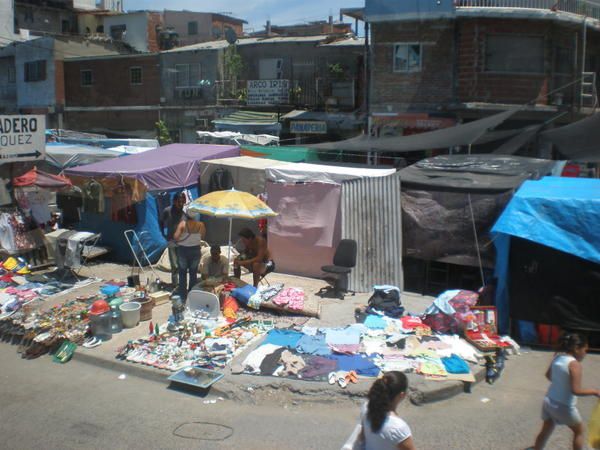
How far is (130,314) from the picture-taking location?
9.34 metres

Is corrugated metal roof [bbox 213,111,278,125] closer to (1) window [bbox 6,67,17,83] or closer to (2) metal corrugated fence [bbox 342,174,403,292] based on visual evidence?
(2) metal corrugated fence [bbox 342,174,403,292]

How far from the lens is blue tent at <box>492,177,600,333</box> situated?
8.20 metres

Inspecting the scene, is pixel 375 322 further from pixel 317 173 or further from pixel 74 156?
pixel 74 156

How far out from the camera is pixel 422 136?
15.9 metres

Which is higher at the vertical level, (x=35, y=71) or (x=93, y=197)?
(x=35, y=71)

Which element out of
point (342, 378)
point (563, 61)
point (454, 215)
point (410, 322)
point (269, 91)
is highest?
point (563, 61)

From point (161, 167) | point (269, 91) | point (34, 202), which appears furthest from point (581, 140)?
point (269, 91)

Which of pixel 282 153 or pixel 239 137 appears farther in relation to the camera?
pixel 239 137

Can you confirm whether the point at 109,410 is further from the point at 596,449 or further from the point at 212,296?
the point at 596,449

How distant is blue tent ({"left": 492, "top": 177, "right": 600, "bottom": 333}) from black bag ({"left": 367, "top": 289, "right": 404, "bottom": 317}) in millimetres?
1529

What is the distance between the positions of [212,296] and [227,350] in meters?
1.44

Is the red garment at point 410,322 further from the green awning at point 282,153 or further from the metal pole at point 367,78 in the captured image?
the metal pole at point 367,78

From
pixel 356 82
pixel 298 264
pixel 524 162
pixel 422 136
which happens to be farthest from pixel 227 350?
pixel 356 82

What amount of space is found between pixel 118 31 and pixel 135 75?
466 inches
